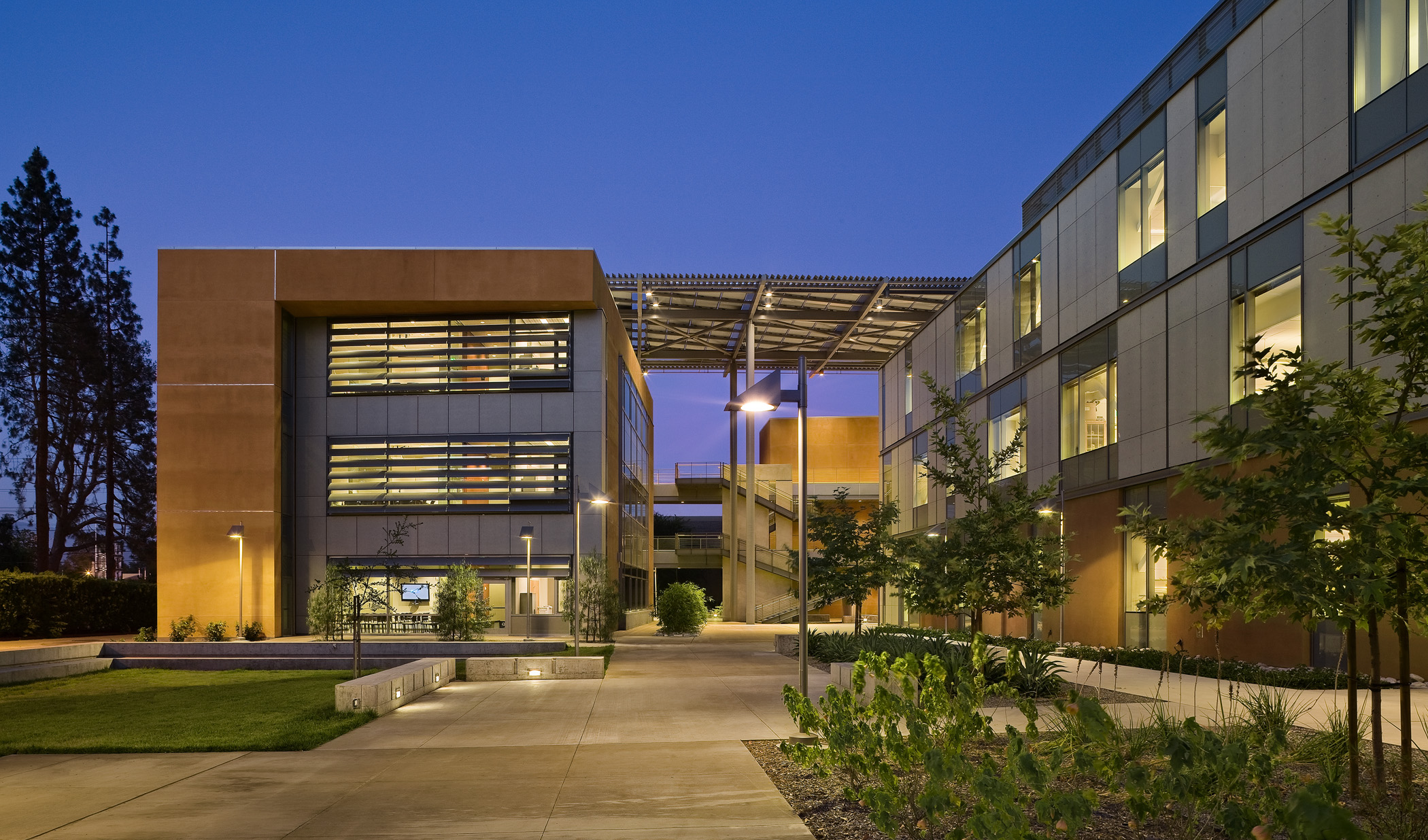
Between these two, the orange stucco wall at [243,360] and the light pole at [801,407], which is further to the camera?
the orange stucco wall at [243,360]

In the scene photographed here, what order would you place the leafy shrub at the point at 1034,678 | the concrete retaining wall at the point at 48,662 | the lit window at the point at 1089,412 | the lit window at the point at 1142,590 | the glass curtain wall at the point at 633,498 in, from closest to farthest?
the leafy shrub at the point at 1034,678 < the concrete retaining wall at the point at 48,662 < the lit window at the point at 1142,590 < the lit window at the point at 1089,412 < the glass curtain wall at the point at 633,498

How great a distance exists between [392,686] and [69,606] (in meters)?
27.1

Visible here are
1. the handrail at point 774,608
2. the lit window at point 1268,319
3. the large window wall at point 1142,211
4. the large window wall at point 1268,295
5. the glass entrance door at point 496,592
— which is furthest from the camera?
the handrail at point 774,608

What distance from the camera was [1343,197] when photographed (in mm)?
18406

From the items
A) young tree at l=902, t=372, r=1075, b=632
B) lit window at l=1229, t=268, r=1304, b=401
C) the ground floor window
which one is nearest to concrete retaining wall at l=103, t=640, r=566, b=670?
young tree at l=902, t=372, r=1075, b=632

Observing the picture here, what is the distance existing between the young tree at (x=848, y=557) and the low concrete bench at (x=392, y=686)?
10.1 meters

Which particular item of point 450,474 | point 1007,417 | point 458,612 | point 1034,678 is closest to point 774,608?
point 1007,417

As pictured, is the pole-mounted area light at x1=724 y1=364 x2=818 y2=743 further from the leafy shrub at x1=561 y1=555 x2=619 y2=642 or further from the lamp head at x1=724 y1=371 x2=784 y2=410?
the leafy shrub at x1=561 y1=555 x2=619 y2=642

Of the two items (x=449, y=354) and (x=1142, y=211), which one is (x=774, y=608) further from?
(x=1142, y=211)

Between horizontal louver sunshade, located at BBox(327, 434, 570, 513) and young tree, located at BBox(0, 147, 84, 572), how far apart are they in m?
26.2

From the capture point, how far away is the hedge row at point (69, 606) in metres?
34.3

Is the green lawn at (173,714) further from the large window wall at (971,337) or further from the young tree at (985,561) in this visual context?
the large window wall at (971,337)

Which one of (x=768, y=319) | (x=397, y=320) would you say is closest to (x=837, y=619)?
(x=768, y=319)

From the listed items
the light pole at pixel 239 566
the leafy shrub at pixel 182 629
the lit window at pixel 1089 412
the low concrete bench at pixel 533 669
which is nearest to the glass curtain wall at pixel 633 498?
the light pole at pixel 239 566
